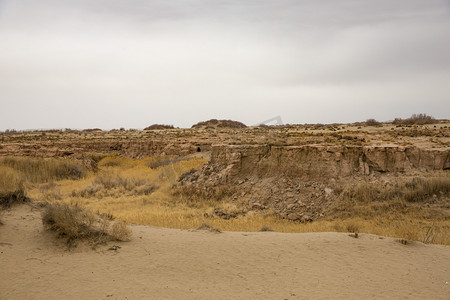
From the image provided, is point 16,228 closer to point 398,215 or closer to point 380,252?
A: point 380,252

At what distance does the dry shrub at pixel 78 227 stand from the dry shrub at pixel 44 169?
43.8ft

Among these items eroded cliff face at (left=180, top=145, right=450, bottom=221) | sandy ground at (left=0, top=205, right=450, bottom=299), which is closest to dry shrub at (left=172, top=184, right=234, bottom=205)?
eroded cliff face at (left=180, top=145, right=450, bottom=221)

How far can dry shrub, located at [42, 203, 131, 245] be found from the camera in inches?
259

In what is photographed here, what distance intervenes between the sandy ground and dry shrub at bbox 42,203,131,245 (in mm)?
213

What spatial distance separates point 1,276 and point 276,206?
8661 mm

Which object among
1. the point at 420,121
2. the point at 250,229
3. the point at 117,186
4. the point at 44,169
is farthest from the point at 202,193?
the point at 420,121

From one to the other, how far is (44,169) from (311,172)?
15738 mm

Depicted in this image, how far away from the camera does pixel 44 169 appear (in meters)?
19.5

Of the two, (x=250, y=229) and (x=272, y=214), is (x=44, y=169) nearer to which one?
(x=272, y=214)

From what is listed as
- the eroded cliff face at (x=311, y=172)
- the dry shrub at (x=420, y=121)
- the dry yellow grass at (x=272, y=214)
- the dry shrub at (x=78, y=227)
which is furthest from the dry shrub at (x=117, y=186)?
the dry shrub at (x=420, y=121)

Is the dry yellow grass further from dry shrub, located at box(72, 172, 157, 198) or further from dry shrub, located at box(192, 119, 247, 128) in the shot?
dry shrub, located at box(192, 119, 247, 128)

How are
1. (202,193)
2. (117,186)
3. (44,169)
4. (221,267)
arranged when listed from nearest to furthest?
(221,267)
(202,193)
(117,186)
(44,169)

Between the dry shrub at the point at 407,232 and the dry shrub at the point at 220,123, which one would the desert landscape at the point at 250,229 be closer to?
the dry shrub at the point at 407,232

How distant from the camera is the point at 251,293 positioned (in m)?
4.95
